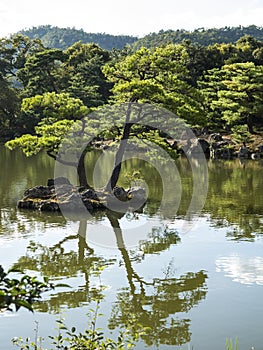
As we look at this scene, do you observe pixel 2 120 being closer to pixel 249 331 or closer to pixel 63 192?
pixel 63 192

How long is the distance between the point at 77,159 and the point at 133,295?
316 inches

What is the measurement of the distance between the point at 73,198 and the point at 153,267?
221 inches

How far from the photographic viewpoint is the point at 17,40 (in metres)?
52.2

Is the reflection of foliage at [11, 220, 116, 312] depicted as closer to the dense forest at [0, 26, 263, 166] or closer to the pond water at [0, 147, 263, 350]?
the pond water at [0, 147, 263, 350]

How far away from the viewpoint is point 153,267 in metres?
9.66

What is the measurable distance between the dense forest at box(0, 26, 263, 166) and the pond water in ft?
8.84

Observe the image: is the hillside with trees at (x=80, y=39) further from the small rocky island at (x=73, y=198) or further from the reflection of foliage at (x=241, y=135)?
the small rocky island at (x=73, y=198)

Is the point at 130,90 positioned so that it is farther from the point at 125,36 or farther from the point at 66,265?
the point at 125,36

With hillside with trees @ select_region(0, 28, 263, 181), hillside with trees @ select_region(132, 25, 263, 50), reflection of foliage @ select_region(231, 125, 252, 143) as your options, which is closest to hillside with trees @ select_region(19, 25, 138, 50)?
hillside with trees @ select_region(132, 25, 263, 50)

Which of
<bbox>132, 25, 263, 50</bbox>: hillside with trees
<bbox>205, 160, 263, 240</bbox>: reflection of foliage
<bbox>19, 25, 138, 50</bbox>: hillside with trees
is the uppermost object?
<bbox>19, 25, 138, 50</bbox>: hillside with trees

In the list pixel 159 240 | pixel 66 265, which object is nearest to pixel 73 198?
pixel 159 240

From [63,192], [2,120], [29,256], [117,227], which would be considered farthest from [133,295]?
[2,120]

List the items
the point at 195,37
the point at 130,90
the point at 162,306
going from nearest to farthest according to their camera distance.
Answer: the point at 162,306 < the point at 130,90 < the point at 195,37

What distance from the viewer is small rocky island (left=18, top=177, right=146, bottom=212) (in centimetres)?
1480
